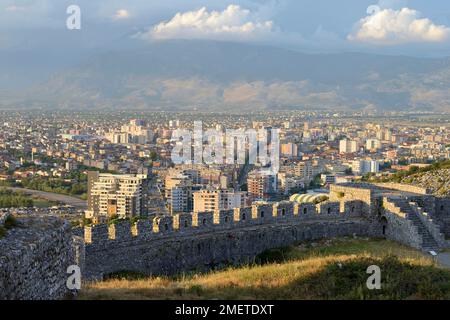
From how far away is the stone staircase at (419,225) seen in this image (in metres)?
16.9

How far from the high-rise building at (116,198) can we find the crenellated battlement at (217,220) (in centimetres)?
2787

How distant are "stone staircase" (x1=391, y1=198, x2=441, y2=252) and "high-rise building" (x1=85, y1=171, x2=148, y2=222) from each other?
2847 cm

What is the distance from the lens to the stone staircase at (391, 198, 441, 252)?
16.9 meters

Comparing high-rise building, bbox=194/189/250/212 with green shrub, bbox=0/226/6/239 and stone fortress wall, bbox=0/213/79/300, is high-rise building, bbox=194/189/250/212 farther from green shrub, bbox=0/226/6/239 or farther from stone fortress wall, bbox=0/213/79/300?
green shrub, bbox=0/226/6/239

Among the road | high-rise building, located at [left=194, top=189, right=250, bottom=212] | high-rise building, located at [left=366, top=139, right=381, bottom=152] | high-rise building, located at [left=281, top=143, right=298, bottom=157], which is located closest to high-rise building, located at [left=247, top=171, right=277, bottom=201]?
high-rise building, located at [left=194, top=189, right=250, bottom=212]

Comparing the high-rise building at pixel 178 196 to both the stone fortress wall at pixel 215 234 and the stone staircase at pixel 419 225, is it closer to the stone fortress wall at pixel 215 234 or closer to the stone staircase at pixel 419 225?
the stone fortress wall at pixel 215 234

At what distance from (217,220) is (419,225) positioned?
16.5 feet

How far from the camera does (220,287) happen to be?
1007cm

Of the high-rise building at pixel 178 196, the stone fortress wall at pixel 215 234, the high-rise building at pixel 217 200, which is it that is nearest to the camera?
the stone fortress wall at pixel 215 234

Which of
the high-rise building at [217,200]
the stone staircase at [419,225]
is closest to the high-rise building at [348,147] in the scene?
the high-rise building at [217,200]

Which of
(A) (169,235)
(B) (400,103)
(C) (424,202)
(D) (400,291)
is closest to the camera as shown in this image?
(D) (400,291)

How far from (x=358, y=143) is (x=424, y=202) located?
97298 millimetres
